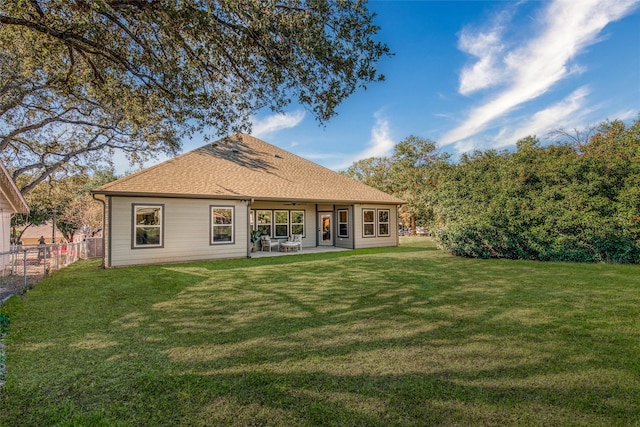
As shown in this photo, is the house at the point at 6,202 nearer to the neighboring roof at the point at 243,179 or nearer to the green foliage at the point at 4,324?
the neighboring roof at the point at 243,179

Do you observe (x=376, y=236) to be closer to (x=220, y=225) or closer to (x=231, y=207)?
(x=231, y=207)

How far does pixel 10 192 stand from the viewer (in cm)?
995

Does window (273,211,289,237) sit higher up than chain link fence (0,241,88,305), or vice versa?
window (273,211,289,237)

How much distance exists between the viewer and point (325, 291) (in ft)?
21.8

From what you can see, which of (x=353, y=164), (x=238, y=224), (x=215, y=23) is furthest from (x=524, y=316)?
(x=353, y=164)

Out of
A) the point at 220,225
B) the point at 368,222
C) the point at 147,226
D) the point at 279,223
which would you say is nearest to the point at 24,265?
the point at 147,226

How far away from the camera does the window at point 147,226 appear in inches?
416

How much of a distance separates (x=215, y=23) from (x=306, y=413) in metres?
5.64

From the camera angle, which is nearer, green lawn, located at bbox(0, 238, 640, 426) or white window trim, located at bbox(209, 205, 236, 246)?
green lawn, located at bbox(0, 238, 640, 426)

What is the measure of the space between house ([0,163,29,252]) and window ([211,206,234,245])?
6.14 m

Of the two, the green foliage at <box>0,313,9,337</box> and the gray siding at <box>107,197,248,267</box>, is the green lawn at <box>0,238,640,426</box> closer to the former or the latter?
the green foliage at <box>0,313,9,337</box>

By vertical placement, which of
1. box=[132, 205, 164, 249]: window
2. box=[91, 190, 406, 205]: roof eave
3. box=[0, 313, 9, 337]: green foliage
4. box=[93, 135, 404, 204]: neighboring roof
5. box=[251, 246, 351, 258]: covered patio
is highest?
box=[93, 135, 404, 204]: neighboring roof

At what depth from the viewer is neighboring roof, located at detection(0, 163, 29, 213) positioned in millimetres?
9148

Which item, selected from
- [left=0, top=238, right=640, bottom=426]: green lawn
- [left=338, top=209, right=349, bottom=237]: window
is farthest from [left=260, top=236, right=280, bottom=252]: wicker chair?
[left=0, top=238, right=640, bottom=426]: green lawn
